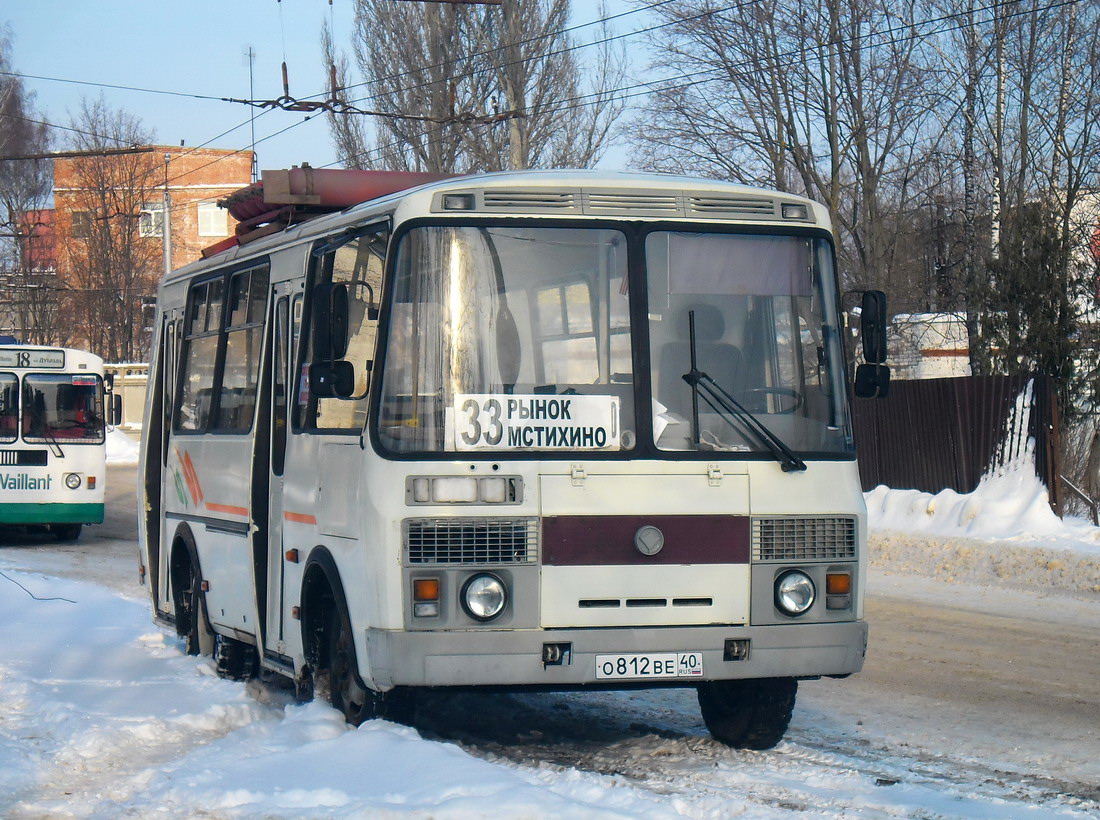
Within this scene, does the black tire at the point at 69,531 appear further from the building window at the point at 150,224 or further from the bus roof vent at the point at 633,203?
the building window at the point at 150,224

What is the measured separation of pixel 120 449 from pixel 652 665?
40314 mm

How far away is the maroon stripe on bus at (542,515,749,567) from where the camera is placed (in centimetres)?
661

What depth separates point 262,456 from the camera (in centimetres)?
858

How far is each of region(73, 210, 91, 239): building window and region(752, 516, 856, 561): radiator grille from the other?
51.5 metres

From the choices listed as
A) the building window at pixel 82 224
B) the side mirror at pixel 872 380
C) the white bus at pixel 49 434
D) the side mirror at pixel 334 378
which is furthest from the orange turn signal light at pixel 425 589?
the building window at pixel 82 224

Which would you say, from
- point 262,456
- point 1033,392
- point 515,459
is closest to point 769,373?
point 515,459

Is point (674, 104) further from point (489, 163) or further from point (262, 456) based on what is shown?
point (262, 456)

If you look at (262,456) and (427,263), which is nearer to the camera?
(427,263)

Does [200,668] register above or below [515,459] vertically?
below

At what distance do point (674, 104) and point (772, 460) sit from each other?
1019 inches

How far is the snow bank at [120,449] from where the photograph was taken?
43.7 meters

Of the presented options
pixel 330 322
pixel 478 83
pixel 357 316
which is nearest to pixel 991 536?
→ pixel 357 316

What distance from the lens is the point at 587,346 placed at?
678cm

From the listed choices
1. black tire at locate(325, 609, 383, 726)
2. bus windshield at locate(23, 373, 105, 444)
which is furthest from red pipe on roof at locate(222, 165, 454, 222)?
bus windshield at locate(23, 373, 105, 444)
